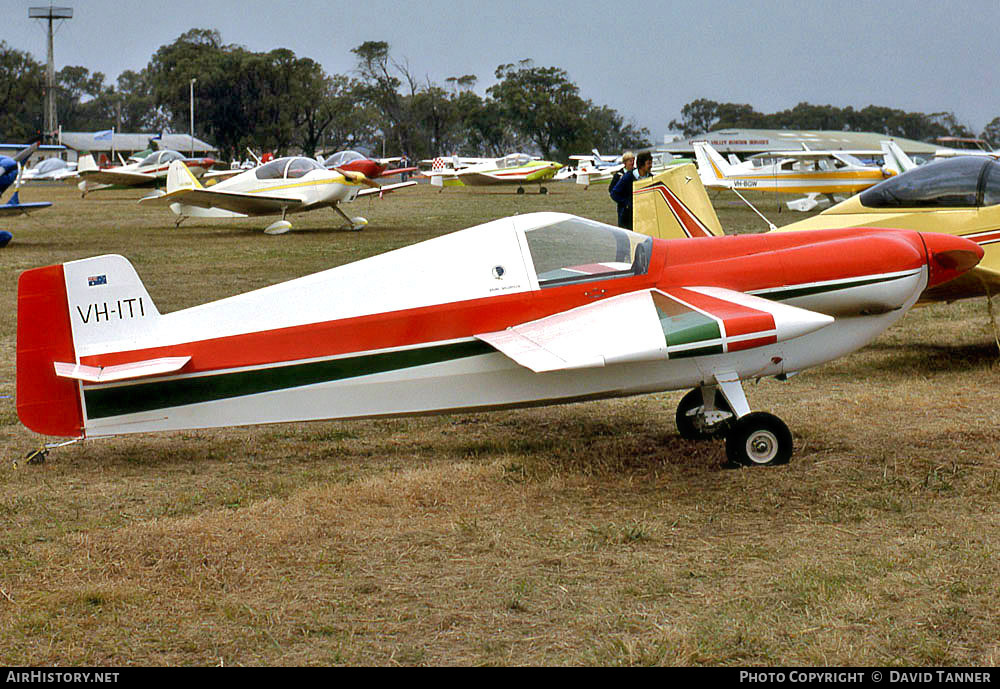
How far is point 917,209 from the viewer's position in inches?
360

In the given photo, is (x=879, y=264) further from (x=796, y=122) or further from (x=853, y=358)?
(x=796, y=122)

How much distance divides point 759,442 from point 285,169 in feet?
69.2

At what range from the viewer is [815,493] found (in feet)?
18.0

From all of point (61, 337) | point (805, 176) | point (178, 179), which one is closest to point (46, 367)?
point (61, 337)

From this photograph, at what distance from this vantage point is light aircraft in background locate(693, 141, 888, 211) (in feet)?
104

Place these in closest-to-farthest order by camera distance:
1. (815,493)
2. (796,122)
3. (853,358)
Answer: (815,493), (853,358), (796,122)

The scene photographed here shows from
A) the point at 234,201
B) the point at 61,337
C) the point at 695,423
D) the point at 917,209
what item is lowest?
the point at 695,423

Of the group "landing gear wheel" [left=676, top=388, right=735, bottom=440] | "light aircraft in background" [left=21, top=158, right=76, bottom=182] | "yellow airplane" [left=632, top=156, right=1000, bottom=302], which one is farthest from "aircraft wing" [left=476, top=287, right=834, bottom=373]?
"light aircraft in background" [left=21, top=158, right=76, bottom=182]

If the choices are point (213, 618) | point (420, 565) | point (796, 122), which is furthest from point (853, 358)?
point (796, 122)

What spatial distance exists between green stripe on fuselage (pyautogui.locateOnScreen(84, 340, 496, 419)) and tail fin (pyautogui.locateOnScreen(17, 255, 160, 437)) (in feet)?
0.75

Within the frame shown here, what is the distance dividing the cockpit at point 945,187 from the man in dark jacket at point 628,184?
8.74ft

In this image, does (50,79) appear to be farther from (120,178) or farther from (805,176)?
(805,176)

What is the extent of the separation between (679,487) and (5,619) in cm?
342

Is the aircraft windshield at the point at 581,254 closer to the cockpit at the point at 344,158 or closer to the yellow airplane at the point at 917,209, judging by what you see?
the yellow airplane at the point at 917,209
